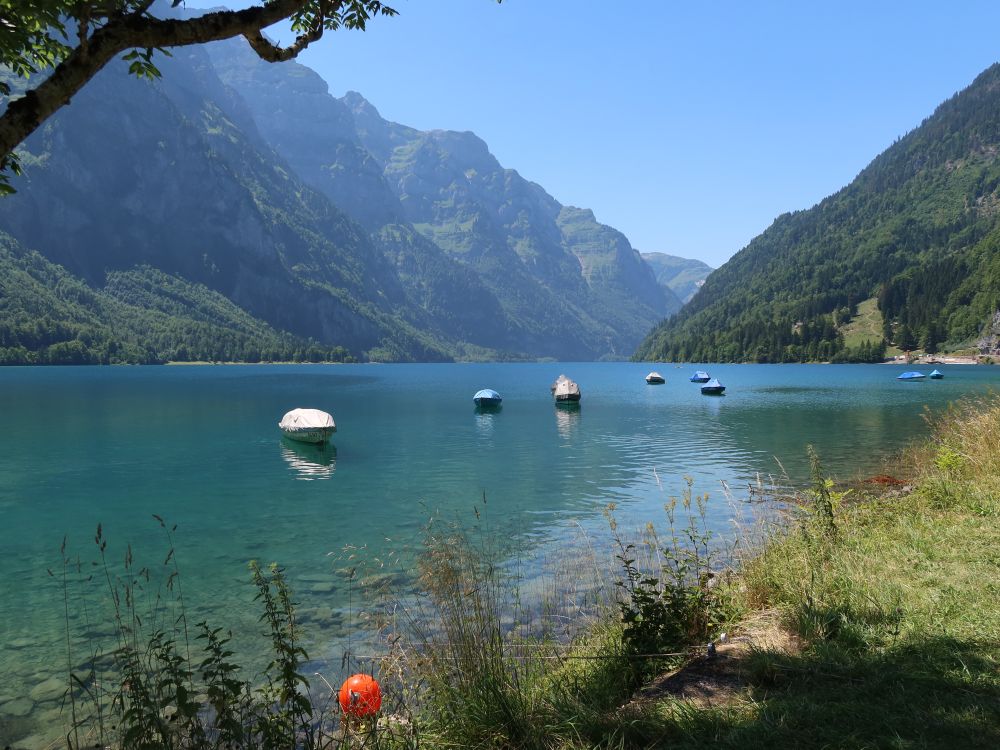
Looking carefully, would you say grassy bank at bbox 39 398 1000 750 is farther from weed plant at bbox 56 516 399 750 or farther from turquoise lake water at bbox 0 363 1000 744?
turquoise lake water at bbox 0 363 1000 744

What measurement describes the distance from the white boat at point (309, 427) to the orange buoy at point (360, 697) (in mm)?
36450

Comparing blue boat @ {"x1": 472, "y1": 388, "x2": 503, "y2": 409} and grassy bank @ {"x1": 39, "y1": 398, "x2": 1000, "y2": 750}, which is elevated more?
grassy bank @ {"x1": 39, "y1": 398, "x2": 1000, "y2": 750}

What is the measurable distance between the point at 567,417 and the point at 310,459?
32997mm

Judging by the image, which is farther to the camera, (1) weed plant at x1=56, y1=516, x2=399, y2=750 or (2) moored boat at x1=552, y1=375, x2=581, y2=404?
(2) moored boat at x1=552, y1=375, x2=581, y2=404

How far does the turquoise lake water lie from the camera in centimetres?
1465

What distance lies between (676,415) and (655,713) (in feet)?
204

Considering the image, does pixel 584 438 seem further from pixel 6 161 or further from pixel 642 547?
pixel 6 161

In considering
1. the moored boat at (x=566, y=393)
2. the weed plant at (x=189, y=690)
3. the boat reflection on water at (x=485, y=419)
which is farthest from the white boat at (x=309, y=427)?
the moored boat at (x=566, y=393)

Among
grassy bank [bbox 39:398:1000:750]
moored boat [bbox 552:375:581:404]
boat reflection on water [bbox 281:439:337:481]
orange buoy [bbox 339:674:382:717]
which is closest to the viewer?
grassy bank [bbox 39:398:1000:750]

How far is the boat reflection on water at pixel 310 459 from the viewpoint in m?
33.3

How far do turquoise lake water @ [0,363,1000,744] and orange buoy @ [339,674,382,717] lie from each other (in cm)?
385

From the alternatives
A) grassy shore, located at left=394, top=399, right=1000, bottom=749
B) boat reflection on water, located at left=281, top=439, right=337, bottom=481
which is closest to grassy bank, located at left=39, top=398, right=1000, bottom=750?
grassy shore, located at left=394, top=399, right=1000, bottom=749

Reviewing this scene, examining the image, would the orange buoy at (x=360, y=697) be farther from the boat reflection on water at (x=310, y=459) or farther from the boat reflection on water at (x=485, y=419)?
the boat reflection on water at (x=485, y=419)

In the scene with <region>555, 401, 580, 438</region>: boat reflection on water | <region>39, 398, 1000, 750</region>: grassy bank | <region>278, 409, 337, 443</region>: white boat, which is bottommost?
<region>555, 401, 580, 438</region>: boat reflection on water
